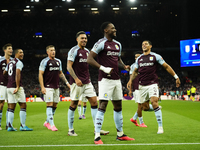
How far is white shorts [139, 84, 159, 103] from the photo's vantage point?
693 centimetres

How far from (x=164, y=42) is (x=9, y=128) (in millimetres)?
44931

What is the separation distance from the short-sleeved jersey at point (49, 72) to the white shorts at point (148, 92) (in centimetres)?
270

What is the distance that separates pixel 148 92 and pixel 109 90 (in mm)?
2206

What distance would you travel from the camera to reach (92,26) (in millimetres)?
49062

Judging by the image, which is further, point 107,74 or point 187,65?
point 187,65

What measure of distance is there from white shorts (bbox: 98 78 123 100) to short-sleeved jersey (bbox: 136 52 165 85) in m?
1.96

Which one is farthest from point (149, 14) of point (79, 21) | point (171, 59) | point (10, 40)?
point (10, 40)

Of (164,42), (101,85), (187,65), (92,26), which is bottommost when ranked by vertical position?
(101,85)

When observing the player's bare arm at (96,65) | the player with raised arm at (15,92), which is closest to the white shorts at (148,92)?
the player's bare arm at (96,65)

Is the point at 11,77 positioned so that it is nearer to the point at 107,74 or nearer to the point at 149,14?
the point at 107,74

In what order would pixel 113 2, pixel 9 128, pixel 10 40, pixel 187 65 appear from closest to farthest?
pixel 9 128 < pixel 187 65 < pixel 113 2 < pixel 10 40

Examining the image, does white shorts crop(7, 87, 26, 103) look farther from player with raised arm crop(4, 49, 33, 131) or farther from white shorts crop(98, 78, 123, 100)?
white shorts crop(98, 78, 123, 100)

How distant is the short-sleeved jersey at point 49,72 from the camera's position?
771 cm

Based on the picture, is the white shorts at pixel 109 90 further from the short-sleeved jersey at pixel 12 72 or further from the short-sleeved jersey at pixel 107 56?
the short-sleeved jersey at pixel 12 72
